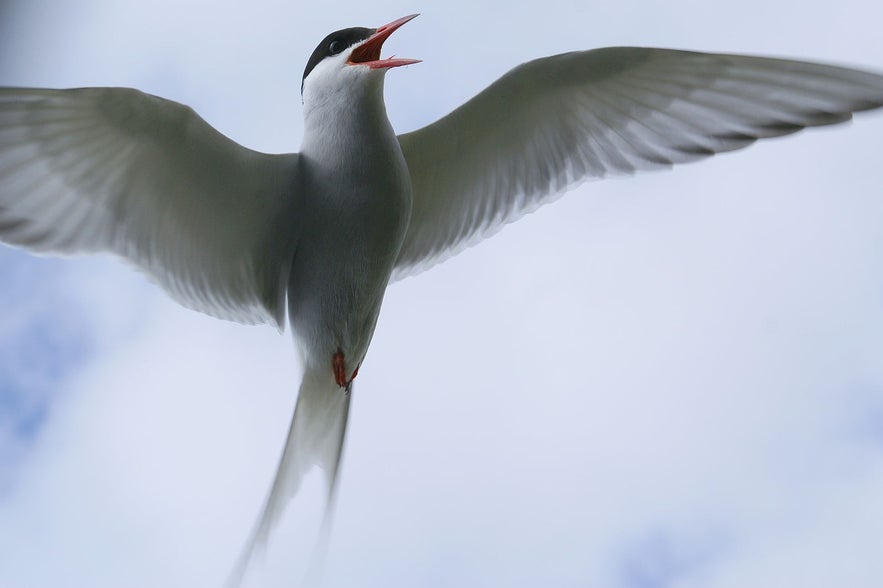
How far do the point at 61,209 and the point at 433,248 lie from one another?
1.81ft

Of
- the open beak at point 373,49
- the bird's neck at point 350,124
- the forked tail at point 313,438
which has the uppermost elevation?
the open beak at point 373,49

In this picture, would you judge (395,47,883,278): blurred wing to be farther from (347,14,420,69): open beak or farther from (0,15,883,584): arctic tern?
(347,14,420,69): open beak

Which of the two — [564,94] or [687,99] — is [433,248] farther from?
[687,99]

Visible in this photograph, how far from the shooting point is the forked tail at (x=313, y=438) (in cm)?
129

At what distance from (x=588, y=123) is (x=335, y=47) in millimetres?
390

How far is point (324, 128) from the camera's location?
1153 millimetres

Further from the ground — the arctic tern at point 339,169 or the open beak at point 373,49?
the open beak at point 373,49

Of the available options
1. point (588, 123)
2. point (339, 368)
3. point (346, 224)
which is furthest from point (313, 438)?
point (588, 123)

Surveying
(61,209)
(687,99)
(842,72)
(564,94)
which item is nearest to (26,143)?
(61,209)

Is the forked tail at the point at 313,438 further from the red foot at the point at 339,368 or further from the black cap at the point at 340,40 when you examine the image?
the black cap at the point at 340,40

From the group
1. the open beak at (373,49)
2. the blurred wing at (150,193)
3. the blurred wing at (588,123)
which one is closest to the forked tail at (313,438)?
the blurred wing at (150,193)

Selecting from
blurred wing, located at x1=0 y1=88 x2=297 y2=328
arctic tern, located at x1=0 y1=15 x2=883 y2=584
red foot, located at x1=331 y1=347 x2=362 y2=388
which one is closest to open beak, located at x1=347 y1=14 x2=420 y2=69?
arctic tern, located at x1=0 y1=15 x2=883 y2=584

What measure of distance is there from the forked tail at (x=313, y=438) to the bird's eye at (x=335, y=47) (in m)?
0.43

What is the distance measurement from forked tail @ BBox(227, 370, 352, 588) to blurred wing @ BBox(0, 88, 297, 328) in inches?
5.5
